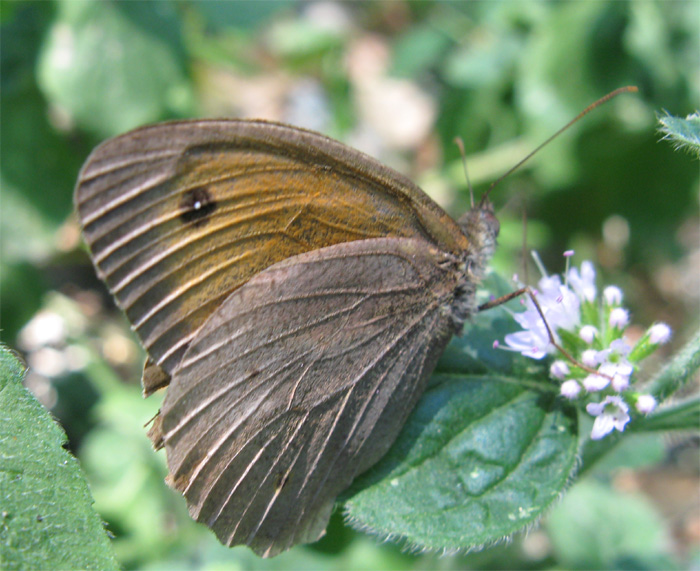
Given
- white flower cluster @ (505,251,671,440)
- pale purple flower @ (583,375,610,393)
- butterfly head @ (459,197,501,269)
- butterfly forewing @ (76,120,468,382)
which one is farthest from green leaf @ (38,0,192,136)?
pale purple flower @ (583,375,610,393)

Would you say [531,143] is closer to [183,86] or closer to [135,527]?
[183,86]

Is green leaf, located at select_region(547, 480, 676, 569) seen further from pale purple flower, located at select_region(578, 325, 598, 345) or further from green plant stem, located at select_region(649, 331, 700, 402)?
pale purple flower, located at select_region(578, 325, 598, 345)

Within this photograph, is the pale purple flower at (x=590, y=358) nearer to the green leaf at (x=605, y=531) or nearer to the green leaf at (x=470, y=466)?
the green leaf at (x=470, y=466)

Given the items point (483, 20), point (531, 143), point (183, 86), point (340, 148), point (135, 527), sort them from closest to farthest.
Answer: point (340, 148)
point (135, 527)
point (183, 86)
point (531, 143)
point (483, 20)


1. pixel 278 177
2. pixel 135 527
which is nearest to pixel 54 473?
pixel 278 177

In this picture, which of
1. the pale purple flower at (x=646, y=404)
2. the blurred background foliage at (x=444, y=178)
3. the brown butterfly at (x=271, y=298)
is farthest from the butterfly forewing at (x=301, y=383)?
the blurred background foliage at (x=444, y=178)

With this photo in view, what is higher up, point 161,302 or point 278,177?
point 278,177

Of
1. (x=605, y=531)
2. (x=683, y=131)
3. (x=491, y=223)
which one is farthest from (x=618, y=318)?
(x=605, y=531)
